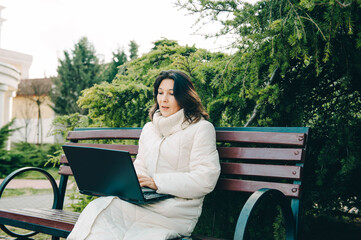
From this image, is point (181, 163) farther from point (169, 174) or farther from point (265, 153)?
point (265, 153)

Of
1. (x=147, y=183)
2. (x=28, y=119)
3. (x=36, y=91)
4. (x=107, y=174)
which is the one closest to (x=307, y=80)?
(x=147, y=183)

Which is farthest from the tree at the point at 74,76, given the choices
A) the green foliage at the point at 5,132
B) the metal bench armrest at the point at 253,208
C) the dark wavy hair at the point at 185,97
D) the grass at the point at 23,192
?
the metal bench armrest at the point at 253,208

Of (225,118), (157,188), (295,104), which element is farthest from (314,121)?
(157,188)

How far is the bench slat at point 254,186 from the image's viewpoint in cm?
242

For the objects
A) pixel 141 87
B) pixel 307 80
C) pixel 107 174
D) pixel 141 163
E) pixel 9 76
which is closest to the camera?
pixel 107 174

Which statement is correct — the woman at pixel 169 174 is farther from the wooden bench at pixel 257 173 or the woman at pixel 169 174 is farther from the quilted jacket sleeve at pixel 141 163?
the wooden bench at pixel 257 173

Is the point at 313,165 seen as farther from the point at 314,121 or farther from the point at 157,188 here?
the point at 157,188

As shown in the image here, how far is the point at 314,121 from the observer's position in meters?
3.27

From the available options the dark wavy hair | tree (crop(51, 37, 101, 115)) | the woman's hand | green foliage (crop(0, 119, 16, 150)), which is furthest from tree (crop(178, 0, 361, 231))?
tree (crop(51, 37, 101, 115))

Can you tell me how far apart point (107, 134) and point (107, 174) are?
1.25m

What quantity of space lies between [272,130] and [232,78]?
620mm

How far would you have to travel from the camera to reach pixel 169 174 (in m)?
2.57

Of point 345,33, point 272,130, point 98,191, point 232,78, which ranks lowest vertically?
point 98,191

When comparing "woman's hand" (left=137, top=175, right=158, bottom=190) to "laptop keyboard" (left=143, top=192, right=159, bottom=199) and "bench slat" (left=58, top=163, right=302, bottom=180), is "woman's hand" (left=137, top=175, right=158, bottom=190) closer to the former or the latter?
"laptop keyboard" (left=143, top=192, right=159, bottom=199)
